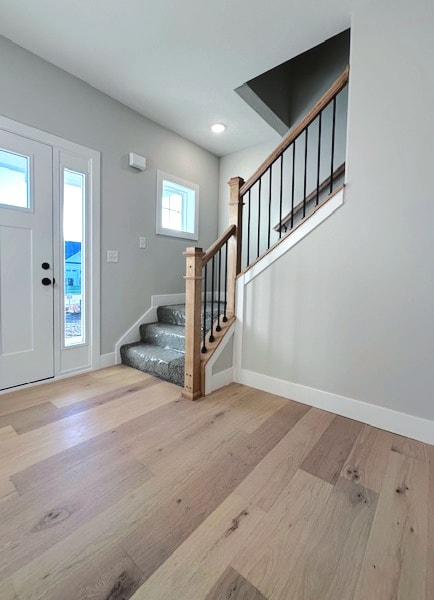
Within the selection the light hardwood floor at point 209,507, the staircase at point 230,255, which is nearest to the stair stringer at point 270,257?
the staircase at point 230,255

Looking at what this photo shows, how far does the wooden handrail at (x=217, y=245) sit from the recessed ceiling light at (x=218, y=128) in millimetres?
1509

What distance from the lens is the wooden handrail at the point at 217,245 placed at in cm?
221

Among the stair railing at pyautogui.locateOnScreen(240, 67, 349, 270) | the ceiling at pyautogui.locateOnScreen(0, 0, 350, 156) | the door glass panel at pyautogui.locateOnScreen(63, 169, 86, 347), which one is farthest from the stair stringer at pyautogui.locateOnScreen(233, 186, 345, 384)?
the door glass panel at pyautogui.locateOnScreen(63, 169, 86, 347)

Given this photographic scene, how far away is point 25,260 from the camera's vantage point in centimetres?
223

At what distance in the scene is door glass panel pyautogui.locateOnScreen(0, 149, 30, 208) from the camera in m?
2.07

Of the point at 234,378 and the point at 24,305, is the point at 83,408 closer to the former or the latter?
the point at 24,305

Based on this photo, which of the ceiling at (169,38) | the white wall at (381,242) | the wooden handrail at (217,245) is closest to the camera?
the white wall at (381,242)

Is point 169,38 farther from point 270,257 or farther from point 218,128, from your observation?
point 270,257

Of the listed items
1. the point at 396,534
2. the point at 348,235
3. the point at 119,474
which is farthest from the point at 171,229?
the point at 396,534

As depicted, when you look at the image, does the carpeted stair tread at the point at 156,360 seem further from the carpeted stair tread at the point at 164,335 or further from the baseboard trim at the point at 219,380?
the baseboard trim at the point at 219,380

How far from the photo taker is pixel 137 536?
1020 millimetres

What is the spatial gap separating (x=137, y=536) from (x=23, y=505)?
0.51m

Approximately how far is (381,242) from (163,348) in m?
2.07

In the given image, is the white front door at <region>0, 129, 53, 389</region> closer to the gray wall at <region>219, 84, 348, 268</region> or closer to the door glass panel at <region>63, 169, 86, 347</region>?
the door glass panel at <region>63, 169, 86, 347</region>
